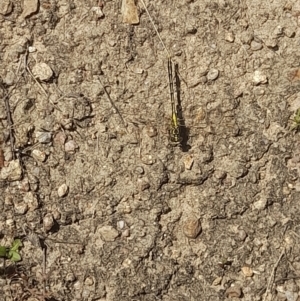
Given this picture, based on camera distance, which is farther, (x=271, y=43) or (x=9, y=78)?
(x=271, y=43)

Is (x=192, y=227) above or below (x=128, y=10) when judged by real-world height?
below

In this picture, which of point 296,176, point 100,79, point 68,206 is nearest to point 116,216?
point 68,206

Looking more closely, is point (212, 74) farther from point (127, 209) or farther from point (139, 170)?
point (127, 209)

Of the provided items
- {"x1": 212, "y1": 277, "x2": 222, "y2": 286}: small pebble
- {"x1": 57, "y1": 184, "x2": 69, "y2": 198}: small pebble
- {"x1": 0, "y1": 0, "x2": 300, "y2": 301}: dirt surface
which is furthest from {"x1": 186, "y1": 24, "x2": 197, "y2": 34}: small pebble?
{"x1": 212, "y1": 277, "x2": 222, "y2": 286}: small pebble

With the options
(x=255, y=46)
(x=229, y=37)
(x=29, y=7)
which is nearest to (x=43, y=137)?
(x=29, y=7)

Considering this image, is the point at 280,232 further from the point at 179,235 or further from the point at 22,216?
the point at 22,216

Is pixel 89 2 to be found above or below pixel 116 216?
above

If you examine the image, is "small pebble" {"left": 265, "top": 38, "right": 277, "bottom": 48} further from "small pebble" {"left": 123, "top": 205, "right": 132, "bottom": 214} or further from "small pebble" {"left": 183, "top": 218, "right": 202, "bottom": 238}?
"small pebble" {"left": 123, "top": 205, "right": 132, "bottom": 214}
